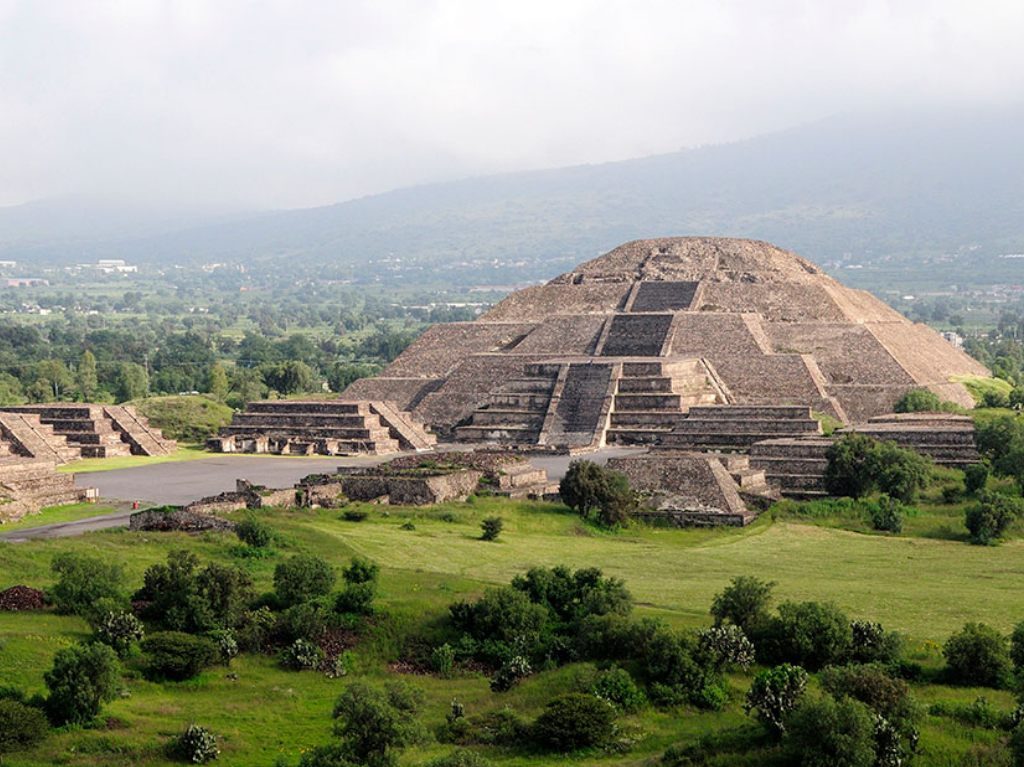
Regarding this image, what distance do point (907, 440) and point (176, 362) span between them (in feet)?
229

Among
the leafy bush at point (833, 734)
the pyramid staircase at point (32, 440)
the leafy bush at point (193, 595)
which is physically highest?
the pyramid staircase at point (32, 440)

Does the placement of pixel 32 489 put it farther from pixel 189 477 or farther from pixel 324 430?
pixel 324 430

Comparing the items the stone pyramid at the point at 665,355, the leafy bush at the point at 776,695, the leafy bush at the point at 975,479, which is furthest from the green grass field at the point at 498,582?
the stone pyramid at the point at 665,355

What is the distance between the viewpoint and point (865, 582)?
32.9 meters

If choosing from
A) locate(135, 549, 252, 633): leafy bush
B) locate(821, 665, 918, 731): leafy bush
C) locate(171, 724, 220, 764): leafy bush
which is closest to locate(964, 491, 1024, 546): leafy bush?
locate(821, 665, 918, 731): leafy bush

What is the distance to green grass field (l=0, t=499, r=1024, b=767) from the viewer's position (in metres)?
23.5

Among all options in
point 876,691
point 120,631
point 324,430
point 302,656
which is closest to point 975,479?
point 876,691

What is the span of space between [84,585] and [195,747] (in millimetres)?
6392

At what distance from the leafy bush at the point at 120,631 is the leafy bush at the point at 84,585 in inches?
28.0

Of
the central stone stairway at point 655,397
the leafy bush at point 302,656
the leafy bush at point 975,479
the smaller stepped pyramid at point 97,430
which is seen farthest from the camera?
the central stone stairway at point 655,397

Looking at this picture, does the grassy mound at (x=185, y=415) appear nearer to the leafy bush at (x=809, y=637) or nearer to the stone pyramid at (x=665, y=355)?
the stone pyramid at (x=665, y=355)

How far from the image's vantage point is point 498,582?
105ft

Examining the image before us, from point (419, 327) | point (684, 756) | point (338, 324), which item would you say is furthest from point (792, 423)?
point (338, 324)

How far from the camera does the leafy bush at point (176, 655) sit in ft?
85.7
